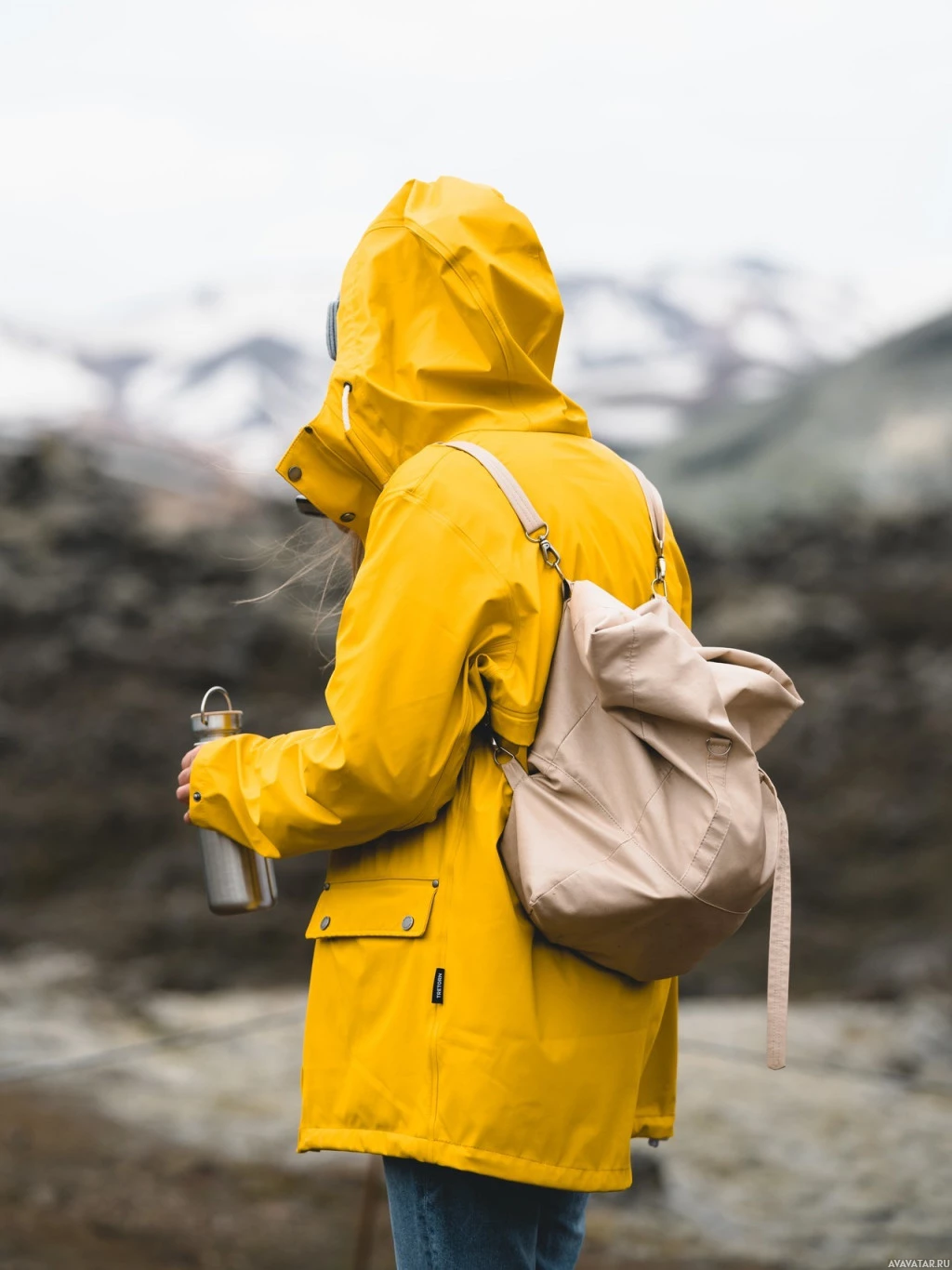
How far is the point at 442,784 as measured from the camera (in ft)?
4.28

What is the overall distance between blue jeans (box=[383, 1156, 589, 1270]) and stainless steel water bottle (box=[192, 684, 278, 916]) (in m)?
0.34

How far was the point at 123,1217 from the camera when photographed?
3.07 metres

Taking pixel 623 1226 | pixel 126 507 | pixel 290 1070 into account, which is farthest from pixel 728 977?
pixel 126 507

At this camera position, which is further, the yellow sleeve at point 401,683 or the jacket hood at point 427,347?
the jacket hood at point 427,347

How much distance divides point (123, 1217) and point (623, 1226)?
1.09m

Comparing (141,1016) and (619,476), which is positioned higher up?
(619,476)

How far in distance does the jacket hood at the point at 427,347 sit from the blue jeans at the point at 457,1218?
68cm

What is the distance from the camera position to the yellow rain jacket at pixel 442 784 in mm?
1272

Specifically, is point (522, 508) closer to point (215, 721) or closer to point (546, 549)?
point (546, 549)

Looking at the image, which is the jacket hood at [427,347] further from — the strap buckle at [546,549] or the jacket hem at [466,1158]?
the jacket hem at [466,1158]

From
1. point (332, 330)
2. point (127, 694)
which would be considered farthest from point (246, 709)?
point (332, 330)

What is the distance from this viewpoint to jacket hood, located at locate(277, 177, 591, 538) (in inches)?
56.9

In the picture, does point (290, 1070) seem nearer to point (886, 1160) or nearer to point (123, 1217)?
point (123, 1217)

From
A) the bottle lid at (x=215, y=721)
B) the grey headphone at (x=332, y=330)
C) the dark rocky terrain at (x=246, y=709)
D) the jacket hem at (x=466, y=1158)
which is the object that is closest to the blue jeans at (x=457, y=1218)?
the jacket hem at (x=466, y=1158)
